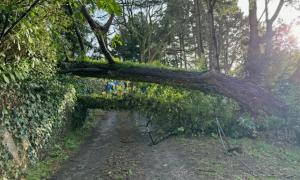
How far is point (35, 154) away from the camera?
16.1ft

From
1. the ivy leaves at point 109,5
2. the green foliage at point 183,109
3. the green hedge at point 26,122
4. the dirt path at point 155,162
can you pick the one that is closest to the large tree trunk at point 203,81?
the green foliage at point 183,109

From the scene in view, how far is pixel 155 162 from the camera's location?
538 centimetres

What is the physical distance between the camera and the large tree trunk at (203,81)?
7566 mm

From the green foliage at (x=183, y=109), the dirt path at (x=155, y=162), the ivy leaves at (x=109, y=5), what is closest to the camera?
the ivy leaves at (x=109, y=5)

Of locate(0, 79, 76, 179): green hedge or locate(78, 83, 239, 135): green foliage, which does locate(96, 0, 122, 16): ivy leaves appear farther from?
locate(78, 83, 239, 135): green foliage

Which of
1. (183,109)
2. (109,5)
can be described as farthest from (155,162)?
(109,5)

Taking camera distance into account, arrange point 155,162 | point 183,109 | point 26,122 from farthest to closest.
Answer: point 183,109 < point 155,162 < point 26,122

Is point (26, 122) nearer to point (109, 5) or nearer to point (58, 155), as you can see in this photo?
point (58, 155)

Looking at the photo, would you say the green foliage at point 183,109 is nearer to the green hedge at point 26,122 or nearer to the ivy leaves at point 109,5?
the green hedge at point 26,122

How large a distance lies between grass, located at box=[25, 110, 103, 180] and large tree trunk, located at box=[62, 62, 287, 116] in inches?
73.2

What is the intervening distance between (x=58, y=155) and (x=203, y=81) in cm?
408

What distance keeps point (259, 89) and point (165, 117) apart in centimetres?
269

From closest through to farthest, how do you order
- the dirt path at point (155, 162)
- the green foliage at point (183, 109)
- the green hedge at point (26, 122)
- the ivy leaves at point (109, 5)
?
1. the ivy leaves at point (109, 5)
2. the green hedge at point (26, 122)
3. the dirt path at point (155, 162)
4. the green foliage at point (183, 109)

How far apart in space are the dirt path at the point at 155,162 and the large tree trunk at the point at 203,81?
60.8 inches
